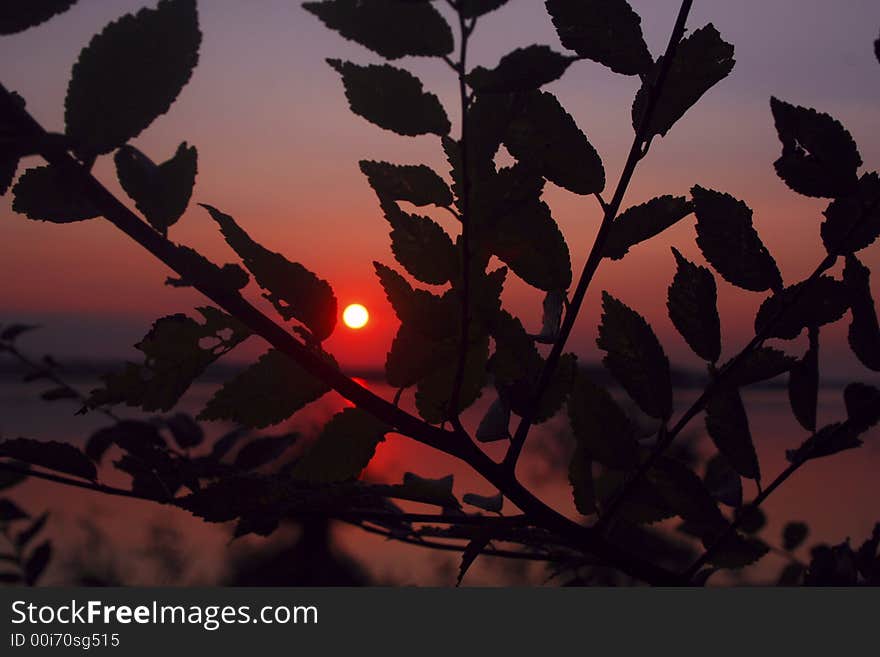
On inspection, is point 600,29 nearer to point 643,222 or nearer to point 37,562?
point 643,222

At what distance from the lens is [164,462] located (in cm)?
68

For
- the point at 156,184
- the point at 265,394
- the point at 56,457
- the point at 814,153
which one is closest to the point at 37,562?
the point at 56,457

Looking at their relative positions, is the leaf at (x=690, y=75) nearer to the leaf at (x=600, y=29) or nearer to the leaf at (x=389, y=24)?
the leaf at (x=600, y=29)

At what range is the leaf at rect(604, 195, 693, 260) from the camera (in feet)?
2.30

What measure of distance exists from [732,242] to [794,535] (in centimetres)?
100

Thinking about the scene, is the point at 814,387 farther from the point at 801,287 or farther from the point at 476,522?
the point at 476,522

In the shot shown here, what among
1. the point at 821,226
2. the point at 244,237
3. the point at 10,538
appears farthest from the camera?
the point at 10,538

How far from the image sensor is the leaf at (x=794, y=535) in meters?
1.55

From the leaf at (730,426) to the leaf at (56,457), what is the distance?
53 cm

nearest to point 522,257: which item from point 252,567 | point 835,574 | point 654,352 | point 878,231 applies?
point 654,352

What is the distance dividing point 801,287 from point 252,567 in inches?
123

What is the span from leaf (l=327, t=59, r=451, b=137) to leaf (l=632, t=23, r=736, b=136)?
0.16 m

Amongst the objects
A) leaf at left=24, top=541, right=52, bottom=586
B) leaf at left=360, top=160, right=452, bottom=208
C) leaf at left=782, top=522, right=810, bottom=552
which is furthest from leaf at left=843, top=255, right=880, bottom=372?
leaf at left=24, top=541, right=52, bottom=586

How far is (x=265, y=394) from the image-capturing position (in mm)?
679
